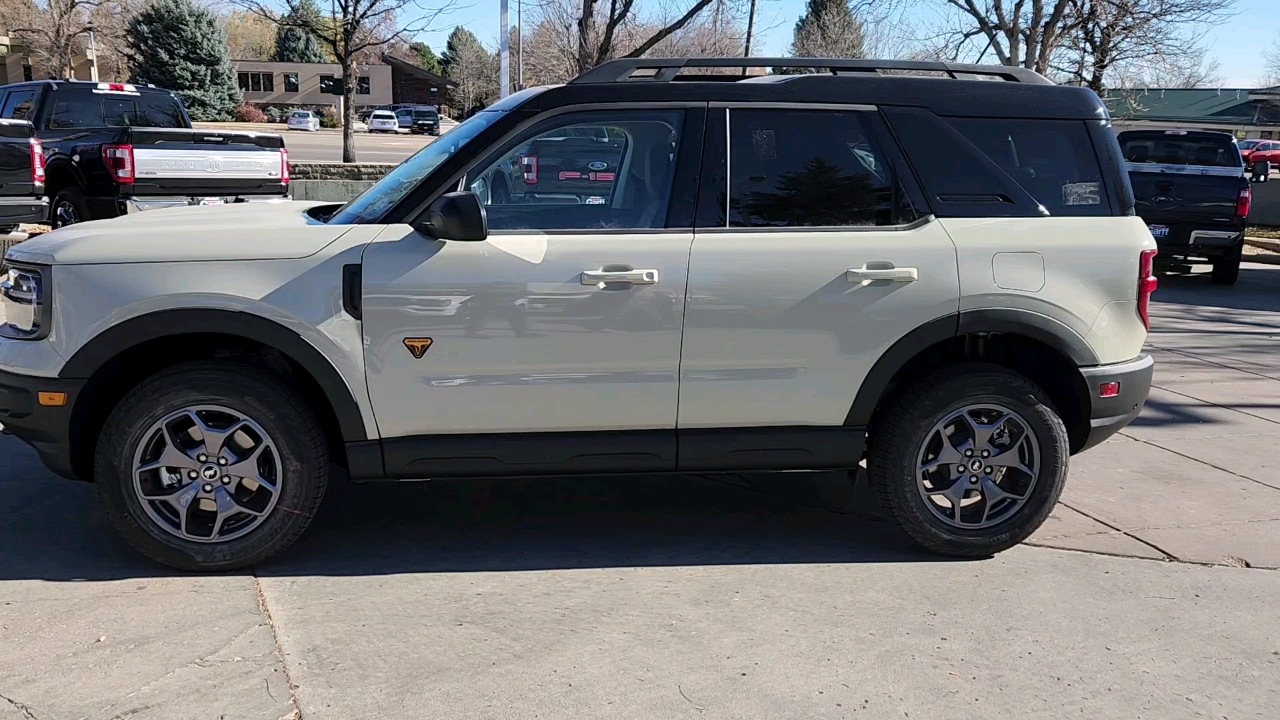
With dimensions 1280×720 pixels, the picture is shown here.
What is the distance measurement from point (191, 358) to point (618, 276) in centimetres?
168

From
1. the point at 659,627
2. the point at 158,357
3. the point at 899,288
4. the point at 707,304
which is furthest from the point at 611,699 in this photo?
the point at 158,357

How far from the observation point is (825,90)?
4.41 metres

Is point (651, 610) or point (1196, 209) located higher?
point (1196, 209)

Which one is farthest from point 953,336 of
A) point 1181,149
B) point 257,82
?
point 257,82

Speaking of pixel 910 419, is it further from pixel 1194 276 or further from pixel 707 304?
pixel 1194 276

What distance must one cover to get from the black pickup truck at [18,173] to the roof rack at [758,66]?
341 inches

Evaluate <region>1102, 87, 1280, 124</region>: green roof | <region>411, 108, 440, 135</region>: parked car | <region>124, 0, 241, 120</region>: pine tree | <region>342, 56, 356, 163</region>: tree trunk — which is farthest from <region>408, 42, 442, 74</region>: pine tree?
<region>342, 56, 356, 163</region>: tree trunk

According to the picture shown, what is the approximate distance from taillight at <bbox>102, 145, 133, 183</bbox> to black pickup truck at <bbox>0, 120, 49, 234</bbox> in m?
0.64

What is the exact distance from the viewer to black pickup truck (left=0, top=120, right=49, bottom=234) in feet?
35.7

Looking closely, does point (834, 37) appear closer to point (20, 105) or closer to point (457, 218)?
point (20, 105)

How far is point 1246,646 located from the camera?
3.85 m

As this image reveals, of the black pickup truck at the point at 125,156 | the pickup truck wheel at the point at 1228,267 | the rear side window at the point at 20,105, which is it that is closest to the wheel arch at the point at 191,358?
the black pickup truck at the point at 125,156

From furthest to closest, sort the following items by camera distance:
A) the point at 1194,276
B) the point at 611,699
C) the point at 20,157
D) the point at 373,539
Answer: the point at 1194,276 < the point at 20,157 < the point at 373,539 < the point at 611,699

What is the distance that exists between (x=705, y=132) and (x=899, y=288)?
0.98 metres
